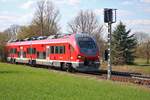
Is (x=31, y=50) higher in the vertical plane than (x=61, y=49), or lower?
higher

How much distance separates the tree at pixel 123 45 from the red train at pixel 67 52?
1615 centimetres

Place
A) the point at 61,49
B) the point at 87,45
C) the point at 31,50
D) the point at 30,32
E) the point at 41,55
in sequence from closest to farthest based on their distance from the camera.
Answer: the point at 87,45, the point at 61,49, the point at 41,55, the point at 31,50, the point at 30,32

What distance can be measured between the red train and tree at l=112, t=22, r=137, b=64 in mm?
16154

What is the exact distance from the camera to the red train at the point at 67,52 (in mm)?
30844

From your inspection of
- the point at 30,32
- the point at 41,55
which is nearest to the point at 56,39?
the point at 41,55

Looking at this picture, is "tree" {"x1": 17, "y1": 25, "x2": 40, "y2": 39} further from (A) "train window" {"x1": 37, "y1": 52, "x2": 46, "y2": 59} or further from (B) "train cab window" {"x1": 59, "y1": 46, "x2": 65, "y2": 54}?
(B) "train cab window" {"x1": 59, "y1": 46, "x2": 65, "y2": 54}

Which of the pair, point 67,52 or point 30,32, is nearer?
point 67,52

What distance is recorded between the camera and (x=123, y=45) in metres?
55.4

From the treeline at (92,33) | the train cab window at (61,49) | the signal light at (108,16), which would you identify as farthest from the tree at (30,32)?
the signal light at (108,16)

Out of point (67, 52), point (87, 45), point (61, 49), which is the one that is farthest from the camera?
point (61, 49)

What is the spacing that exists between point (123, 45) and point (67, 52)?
24280 mm

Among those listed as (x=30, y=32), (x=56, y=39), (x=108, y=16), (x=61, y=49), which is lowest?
(x=61, y=49)

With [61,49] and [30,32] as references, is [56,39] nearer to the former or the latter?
[61,49]

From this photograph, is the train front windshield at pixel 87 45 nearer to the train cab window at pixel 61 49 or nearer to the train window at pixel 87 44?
the train window at pixel 87 44
